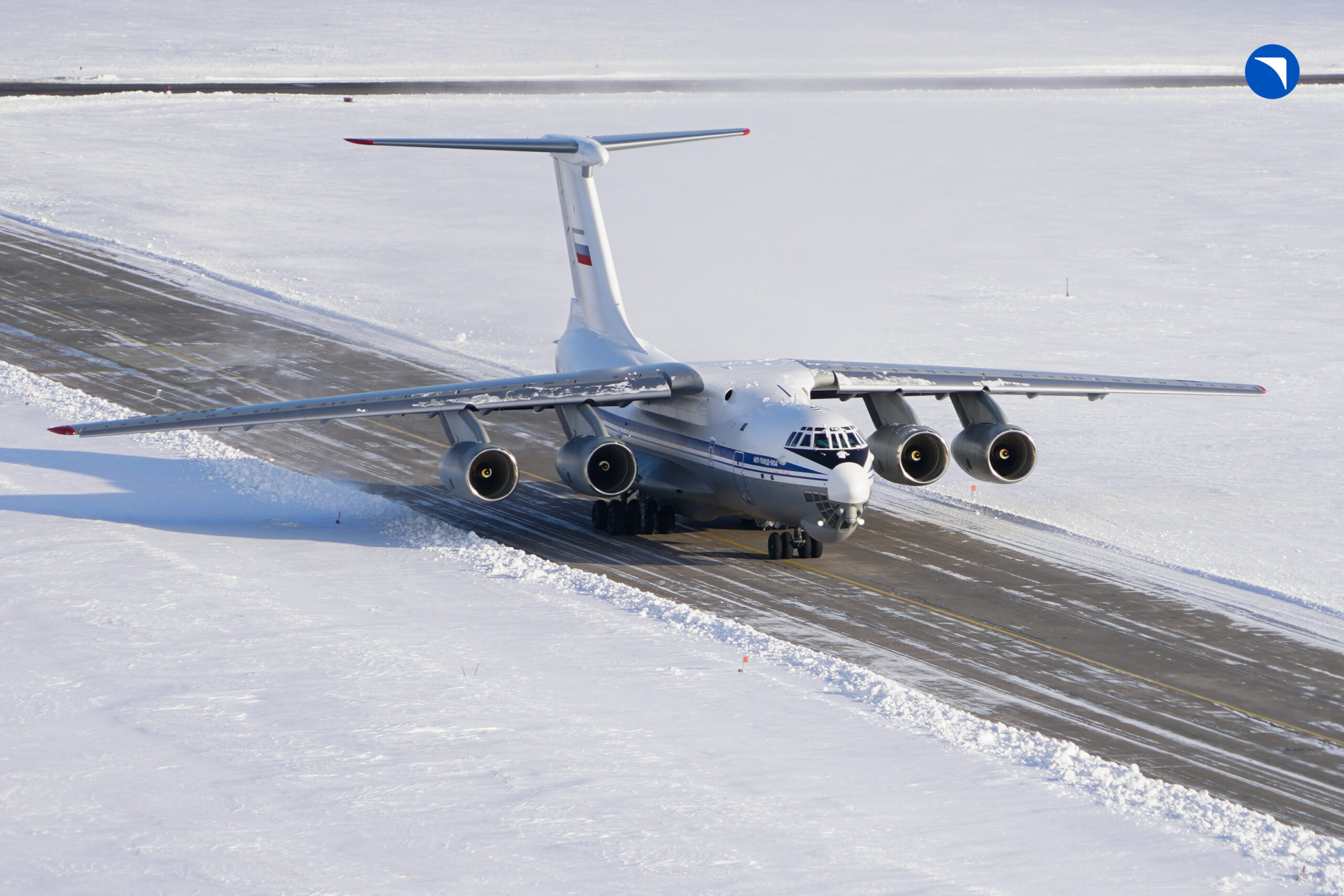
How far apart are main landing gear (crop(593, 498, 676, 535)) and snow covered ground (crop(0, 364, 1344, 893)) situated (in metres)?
2.42

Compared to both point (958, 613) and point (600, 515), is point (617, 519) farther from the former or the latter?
point (958, 613)

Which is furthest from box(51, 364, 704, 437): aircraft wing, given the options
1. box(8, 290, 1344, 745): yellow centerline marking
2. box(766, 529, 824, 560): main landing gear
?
box(766, 529, 824, 560): main landing gear

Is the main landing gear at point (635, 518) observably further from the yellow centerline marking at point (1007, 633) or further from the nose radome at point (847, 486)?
the nose radome at point (847, 486)

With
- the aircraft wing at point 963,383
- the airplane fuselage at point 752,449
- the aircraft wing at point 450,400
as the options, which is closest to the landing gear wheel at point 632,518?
the airplane fuselage at point 752,449

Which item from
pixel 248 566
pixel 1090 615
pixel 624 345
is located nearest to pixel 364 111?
pixel 624 345

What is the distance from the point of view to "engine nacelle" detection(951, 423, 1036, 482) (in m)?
25.8

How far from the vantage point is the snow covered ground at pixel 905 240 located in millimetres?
29750

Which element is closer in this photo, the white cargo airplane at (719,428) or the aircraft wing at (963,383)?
the white cargo airplane at (719,428)

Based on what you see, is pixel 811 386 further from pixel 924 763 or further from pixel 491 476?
pixel 924 763

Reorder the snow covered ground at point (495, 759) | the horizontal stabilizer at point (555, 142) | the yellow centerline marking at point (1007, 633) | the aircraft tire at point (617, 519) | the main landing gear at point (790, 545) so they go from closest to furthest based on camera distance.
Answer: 1. the snow covered ground at point (495, 759)
2. the yellow centerline marking at point (1007, 633)
3. the main landing gear at point (790, 545)
4. the aircraft tire at point (617, 519)
5. the horizontal stabilizer at point (555, 142)

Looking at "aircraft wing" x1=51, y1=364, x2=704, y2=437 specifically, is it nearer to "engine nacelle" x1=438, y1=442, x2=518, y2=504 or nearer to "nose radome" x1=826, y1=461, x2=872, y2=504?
"engine nacelle" x1=438, y1=442, x2=518, y2=504

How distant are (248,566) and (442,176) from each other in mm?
41141

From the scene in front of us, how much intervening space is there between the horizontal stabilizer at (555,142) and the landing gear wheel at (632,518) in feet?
21.0

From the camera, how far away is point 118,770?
1596cm
